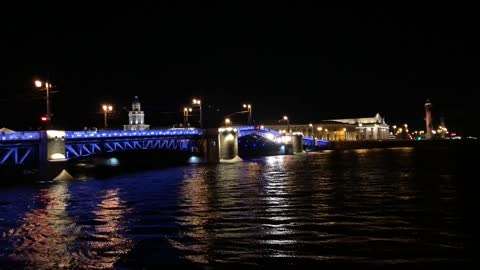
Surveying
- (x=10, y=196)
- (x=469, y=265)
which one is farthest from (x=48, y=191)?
(x=469, y=265)

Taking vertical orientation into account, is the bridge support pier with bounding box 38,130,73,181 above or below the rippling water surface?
above

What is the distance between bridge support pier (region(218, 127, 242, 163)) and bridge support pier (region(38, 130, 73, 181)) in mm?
45533

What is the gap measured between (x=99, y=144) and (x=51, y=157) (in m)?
12.6

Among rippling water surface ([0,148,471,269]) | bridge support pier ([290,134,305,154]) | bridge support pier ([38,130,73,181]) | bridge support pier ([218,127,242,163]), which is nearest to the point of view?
rippling water surface ([0,148,471,269])

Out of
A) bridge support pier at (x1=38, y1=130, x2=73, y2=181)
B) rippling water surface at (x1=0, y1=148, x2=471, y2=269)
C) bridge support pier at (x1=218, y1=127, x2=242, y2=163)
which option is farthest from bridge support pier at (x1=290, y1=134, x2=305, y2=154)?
rippling water surface at (x1=0, y1=148, x2=471, y2=269)

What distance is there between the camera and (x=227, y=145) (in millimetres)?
104562

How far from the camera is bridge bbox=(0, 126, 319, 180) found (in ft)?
193

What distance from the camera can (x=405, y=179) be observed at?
47.5 metres

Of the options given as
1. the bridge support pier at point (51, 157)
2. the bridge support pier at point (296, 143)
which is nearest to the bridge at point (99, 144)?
the bridge support pier at point (51, 157)

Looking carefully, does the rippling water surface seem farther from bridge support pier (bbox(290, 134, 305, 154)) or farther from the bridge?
bridge support pier (bbox(290, 134, 305, 154))

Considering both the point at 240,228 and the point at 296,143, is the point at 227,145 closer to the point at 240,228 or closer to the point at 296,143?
the point at 296,143

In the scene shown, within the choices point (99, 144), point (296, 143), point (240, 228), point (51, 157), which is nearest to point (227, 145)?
point (99, 144)

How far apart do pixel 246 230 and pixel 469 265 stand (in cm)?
952

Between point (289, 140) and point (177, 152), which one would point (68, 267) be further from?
point (289, 140)
